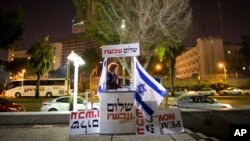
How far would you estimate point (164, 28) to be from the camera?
76.1ft

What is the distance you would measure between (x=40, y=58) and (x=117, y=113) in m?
41.9

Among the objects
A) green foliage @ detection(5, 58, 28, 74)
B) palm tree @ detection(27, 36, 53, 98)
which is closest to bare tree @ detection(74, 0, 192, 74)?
palm tree @ detection(27, 36, 53, 98)

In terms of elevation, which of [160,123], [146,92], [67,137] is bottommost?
[67,137]

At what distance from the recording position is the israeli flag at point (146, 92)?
885 cm

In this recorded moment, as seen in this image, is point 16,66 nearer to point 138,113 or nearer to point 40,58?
point 40,58

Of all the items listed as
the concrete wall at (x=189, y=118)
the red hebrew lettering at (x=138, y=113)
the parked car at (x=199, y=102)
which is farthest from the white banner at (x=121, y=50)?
the parked car at (x=199, y=102)

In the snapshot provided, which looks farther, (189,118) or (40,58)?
(40,58)

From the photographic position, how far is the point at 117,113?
8.77 m

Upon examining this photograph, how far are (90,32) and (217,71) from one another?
67.5 metres

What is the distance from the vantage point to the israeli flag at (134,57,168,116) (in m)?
8.85

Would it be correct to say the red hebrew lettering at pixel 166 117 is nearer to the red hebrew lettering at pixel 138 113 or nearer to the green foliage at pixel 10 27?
the red hebrew lettering at pixel 138 113

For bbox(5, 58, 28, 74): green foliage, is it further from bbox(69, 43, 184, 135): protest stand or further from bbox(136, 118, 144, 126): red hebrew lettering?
bbox(136, 118, 144, 126): red hebrew lettering

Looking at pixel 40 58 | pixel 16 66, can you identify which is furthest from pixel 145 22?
pixel 16 66

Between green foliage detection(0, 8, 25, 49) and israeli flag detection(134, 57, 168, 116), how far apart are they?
60.9 feet
